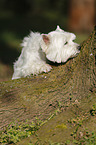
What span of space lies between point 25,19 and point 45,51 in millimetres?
14757

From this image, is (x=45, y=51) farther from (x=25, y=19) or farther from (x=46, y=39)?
(x=25, y=19)

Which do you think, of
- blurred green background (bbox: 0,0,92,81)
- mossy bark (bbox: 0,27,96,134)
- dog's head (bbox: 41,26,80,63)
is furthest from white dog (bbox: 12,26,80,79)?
blurred green background (bbox: 0,0,92,81)

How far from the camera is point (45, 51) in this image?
5.77 m

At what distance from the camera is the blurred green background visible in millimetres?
15250

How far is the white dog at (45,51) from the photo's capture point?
5555 mm

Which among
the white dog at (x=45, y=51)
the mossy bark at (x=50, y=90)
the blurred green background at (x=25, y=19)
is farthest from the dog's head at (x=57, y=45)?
the blurred green background at (x=25, y=19)

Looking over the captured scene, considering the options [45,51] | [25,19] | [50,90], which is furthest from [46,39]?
[25,19]

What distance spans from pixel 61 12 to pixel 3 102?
1659cm

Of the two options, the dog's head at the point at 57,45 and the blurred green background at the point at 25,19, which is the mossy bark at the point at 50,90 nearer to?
the dog's head at the point at 57,45

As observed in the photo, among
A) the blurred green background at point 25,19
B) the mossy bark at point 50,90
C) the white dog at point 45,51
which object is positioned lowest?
the mossy bark at point 50,90

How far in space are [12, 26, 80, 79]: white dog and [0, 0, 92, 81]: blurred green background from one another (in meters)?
7.78

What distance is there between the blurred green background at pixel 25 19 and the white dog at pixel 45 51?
7784 millimetres

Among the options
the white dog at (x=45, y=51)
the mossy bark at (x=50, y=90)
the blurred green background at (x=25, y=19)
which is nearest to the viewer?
the mossy bark at (x=50, y=90)

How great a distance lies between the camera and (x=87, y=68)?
15.6 ft
